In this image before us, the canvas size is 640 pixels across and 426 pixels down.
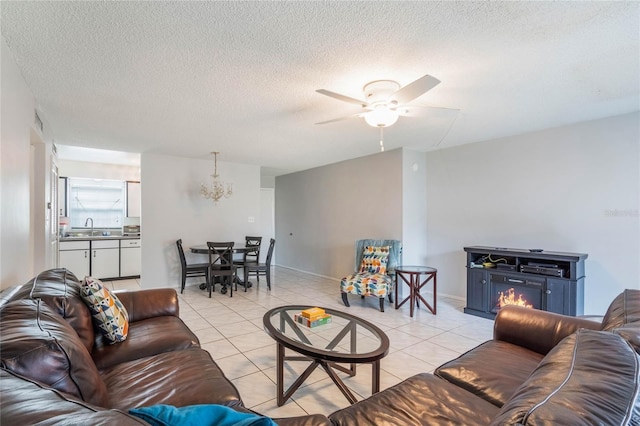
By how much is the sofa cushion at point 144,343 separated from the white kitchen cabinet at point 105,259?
4.70 metres

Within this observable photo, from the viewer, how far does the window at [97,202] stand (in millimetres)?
6465

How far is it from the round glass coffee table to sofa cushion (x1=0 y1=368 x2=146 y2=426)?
4.35ft

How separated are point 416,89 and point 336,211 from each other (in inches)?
166

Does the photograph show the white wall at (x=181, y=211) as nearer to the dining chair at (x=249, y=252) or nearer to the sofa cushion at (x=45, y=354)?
the dining chair at (x=249, y=252)

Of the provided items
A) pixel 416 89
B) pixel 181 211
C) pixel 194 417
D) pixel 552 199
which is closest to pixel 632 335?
pixel 194 417

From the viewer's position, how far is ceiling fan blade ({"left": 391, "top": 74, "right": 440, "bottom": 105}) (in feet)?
6.06

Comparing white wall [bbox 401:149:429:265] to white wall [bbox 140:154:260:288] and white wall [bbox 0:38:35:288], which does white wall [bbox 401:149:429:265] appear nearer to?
white wall [bbox 140:154:260:288]

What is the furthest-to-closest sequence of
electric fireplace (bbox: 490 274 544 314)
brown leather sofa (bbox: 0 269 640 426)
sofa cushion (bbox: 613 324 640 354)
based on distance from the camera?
electric fireplace (bbox: 490 274 544 314) → sofa cushion (bbox: 613 324 640 354) → brown leather sofa (bbox: 0 269 640 426)

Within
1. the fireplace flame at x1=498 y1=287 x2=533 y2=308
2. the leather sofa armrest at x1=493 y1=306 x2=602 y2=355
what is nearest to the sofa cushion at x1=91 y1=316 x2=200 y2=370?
the leather sofa armrest at x1=493 y1=306 x2=602 y2=355

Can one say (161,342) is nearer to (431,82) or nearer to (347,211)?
(431,82)

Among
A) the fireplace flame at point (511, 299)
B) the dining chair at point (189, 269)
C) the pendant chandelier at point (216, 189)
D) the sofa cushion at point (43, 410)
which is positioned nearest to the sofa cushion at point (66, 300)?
the sofa cushion at point (43, 410)

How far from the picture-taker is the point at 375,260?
470cm

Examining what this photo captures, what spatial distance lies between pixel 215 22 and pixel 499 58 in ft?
6.05

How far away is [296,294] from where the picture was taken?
16.4ft
